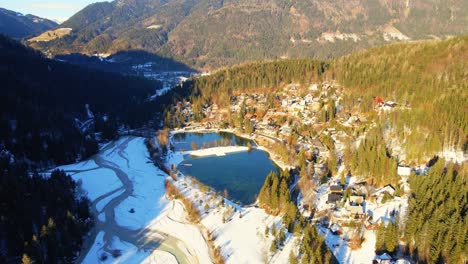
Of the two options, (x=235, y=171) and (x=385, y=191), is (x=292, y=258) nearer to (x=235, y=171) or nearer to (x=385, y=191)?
(x=385, y=191)

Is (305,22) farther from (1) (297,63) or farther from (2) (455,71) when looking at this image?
(2) (455,71)

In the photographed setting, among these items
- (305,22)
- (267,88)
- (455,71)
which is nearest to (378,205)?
(455,71)

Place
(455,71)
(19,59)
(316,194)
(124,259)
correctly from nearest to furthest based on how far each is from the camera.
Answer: (124,259) < (316,194) < (455,71) < (19,59)

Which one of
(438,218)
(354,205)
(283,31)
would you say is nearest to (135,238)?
(354,205)

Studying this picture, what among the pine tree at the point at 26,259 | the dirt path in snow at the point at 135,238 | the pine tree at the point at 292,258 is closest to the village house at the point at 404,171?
the pine tree at the point at 292,258

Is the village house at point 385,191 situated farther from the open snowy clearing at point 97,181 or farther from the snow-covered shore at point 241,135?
the open snowy clearing at point 97,181

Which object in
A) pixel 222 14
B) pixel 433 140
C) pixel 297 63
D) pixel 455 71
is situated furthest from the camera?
pixel 222 14
